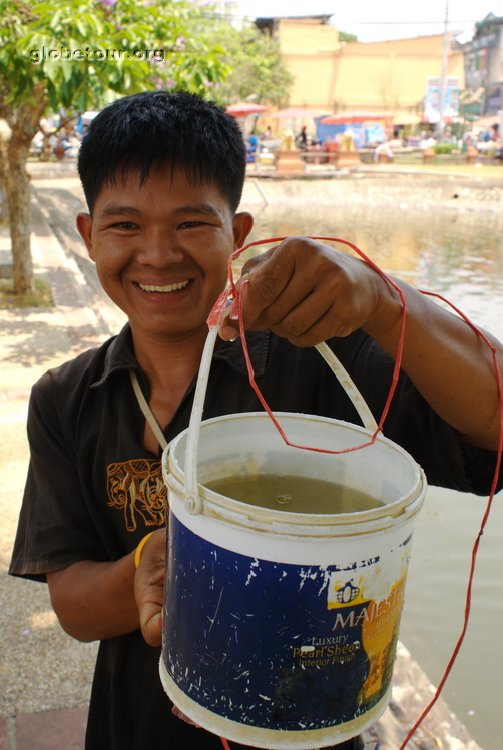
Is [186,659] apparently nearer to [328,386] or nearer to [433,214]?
[328,386]

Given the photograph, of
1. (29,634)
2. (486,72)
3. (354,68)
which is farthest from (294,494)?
(486,72)

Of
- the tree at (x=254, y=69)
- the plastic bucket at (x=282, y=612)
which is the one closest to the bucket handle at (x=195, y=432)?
the plastic bucket at (x=282, y=612)

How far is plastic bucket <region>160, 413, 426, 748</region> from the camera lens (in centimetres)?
89

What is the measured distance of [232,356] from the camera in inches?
61.8

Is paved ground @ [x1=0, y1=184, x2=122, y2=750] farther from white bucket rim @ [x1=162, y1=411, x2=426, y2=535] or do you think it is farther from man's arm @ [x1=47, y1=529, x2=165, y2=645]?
white bucket rim @ [x1=162, y1=411, x2=426, y2=535]

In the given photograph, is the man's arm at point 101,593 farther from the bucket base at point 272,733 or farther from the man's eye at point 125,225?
the man's eye at point 125,225

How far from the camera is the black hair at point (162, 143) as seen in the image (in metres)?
1.51

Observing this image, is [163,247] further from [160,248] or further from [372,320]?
[372,320]

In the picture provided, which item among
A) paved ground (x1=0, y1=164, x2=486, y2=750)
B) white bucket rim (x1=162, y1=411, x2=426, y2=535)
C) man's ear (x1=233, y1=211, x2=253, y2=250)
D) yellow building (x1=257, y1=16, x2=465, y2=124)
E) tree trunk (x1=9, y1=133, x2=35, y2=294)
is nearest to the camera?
white bucket rim (x1=162, y1=411, x2=426, y2=535)

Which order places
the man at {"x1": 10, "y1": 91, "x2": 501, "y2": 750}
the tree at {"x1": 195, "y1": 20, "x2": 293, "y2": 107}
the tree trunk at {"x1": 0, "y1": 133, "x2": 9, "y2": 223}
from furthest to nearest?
the tree at {"x1": 195, "y1": 20, "x2": 293, "y2": 107} < the tree trunk at {"x1": 0, "y1": 133, "x2": 9, "y2": 223} < the man at {"x1": 10, "y1": 91, "x2": 501, "y2": 750}

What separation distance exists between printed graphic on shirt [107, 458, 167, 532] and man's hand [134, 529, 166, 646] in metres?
0.23

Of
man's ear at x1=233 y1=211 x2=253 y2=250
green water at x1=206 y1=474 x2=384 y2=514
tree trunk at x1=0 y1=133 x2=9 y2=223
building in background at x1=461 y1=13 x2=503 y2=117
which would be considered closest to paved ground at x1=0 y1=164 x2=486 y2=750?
green water at x1=206 y1=474 x2=384 y2=514

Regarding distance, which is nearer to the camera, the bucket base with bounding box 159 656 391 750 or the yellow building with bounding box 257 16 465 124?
the bucket base with bounding box 159 656 391 750
